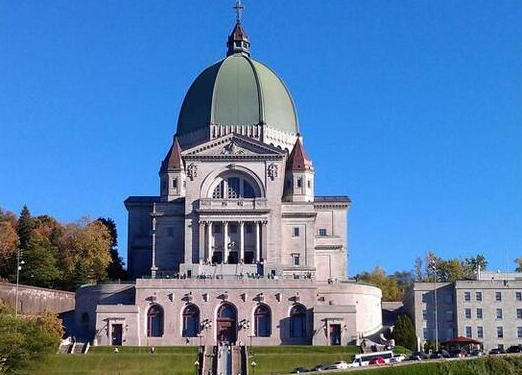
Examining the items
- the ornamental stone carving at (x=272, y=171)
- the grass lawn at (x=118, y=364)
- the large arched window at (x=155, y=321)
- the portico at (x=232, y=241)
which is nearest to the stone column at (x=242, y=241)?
the portico at (x=232, y=241)

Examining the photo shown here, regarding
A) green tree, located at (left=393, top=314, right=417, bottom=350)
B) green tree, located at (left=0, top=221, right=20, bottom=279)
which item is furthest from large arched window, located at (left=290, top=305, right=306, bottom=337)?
green tree, located at (left=0, top=221, right=20, bottom=279)

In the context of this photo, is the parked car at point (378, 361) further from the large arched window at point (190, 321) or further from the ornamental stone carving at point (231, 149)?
the ornamental stone carving at point (231, 149)

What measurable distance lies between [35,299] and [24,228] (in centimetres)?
1770

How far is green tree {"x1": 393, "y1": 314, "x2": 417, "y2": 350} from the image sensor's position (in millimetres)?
108625

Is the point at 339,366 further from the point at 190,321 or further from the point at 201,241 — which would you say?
the point at 201,241

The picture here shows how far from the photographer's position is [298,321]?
10706 cm

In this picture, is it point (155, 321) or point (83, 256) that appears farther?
point (83, 256)

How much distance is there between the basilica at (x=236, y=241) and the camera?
349 ft

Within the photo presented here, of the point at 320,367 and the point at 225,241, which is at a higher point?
the point at 225,241

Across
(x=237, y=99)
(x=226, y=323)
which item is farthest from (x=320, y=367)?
(x=237, y=99)

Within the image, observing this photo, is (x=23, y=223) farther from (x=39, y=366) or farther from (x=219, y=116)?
(x=39, y=366)

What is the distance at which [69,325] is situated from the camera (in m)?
114

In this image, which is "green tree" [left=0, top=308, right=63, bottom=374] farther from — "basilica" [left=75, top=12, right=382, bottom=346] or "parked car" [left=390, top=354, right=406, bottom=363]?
"parked car" [left=390, top=354, right=406, bottom=363]

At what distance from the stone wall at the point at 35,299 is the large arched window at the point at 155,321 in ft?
49.0
